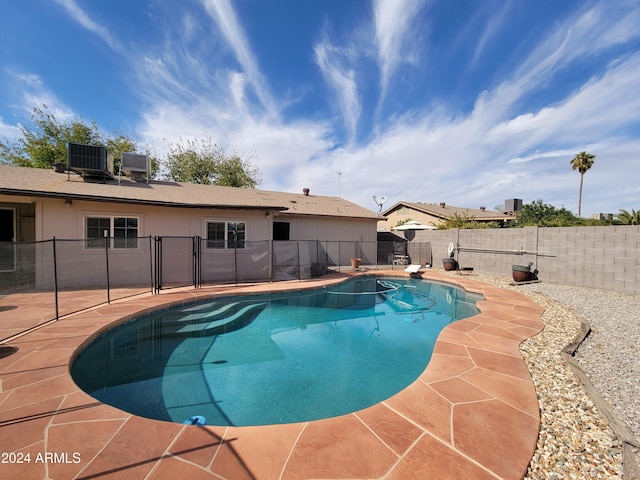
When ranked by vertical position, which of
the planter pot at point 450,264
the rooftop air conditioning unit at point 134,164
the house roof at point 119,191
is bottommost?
the planter pot at point 450,264

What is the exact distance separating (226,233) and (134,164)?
189 inches

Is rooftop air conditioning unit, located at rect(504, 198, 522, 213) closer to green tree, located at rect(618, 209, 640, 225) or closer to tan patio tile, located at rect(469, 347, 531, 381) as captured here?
green tree, located at rect(618, 209, 640, 225)

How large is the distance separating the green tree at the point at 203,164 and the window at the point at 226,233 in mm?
15489

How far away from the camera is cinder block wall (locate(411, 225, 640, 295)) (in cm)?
759

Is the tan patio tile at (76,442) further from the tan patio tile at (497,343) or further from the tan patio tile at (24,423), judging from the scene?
the tan patio tile at (497,343)

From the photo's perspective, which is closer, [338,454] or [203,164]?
[338,454]

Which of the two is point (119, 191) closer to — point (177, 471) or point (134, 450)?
point (134, 450)

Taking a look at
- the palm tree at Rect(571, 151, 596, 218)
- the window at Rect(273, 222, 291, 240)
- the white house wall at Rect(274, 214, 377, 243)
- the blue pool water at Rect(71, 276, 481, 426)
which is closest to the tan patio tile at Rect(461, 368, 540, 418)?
the blue pool water at Rect(71, 276, 481, 426)

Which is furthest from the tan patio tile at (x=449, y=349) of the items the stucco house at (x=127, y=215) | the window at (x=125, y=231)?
the window at (x=125, y=231)

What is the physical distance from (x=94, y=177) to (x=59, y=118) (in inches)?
528

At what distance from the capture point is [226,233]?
33.1 ft

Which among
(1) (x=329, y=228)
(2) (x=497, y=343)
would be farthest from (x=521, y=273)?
(1) (x=329, y=228)

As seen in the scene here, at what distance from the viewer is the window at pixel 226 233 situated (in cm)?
979

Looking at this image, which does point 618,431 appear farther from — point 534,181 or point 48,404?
point 534,181
